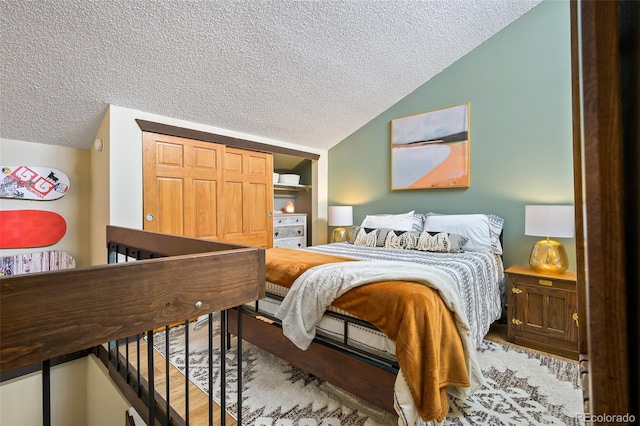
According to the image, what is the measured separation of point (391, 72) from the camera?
324 cm

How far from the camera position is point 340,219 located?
13.1ft

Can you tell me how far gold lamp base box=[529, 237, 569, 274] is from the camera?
93.7 inches

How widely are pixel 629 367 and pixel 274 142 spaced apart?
12.7 feet

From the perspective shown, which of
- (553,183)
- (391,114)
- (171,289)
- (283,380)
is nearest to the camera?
(171,289)

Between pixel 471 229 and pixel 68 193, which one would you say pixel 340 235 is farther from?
pixel 68 193

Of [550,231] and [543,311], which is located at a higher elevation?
[550,231]

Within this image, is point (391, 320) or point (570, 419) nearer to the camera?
point (391, 320)

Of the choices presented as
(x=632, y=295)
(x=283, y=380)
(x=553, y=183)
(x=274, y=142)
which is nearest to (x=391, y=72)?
(x=274, y=142)

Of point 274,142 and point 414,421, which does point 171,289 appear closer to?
point 414,421

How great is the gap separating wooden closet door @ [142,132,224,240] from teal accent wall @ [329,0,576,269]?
84.6 inches

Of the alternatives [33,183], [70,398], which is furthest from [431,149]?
[70,398]

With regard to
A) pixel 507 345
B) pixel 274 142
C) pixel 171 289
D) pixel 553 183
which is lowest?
pixel 507 345

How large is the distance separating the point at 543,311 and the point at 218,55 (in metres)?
3.32

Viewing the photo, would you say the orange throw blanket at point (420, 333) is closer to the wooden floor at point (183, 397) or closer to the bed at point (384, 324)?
the bed at point (384, 324)
